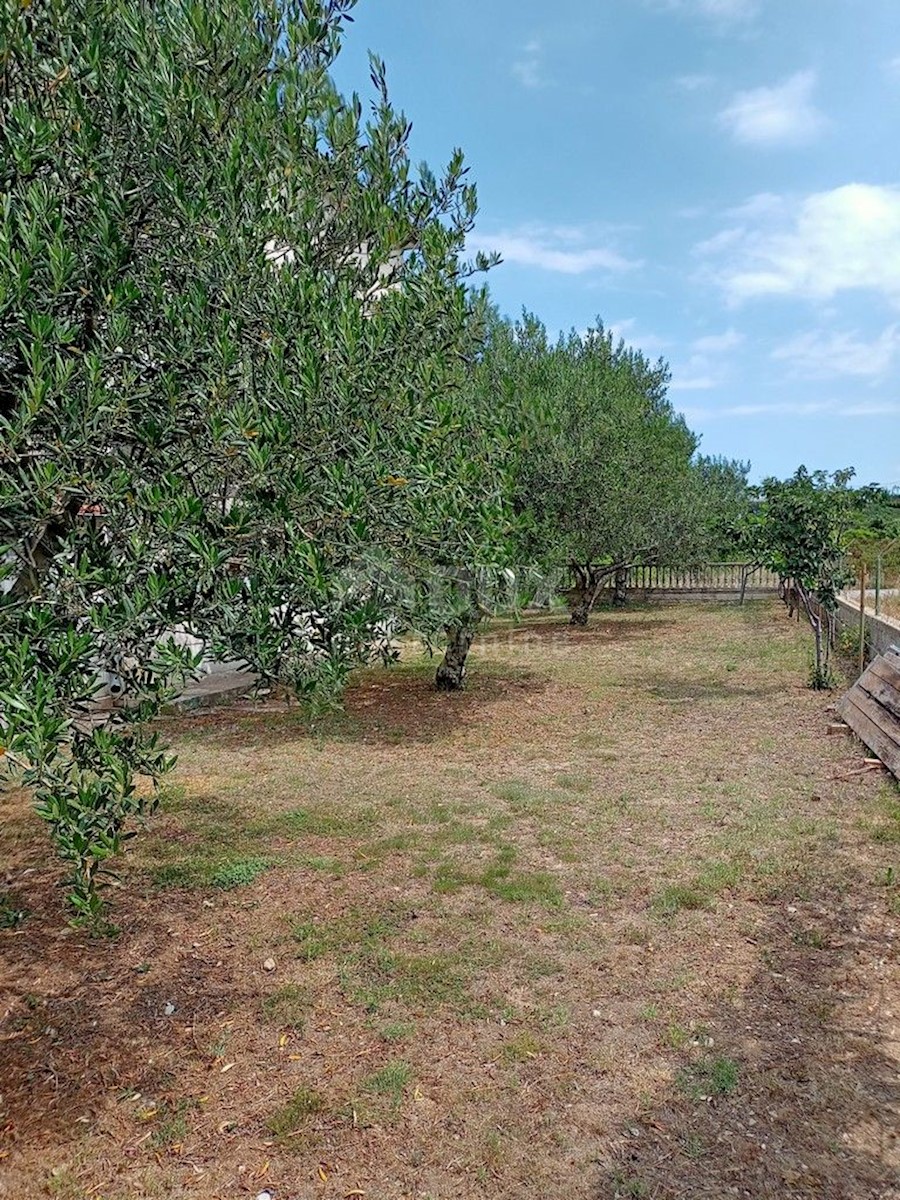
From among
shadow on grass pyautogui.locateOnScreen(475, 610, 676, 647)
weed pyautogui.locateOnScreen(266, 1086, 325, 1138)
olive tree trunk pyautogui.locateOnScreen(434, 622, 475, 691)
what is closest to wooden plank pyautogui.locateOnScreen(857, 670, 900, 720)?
olive tree trunk pyautogui.locateOnScreen(434, 622, 475, 691)

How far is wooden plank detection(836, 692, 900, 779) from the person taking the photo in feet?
20.9

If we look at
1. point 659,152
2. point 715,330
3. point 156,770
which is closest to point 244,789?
point 156,770

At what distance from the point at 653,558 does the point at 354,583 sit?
16.5 meters

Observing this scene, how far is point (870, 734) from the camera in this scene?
23.3ft

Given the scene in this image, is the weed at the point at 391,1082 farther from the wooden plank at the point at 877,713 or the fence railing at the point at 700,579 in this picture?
the fence railing at the point at 700,579

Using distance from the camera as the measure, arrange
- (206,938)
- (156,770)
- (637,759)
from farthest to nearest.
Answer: (637,759) → (206,938) → (156,770)

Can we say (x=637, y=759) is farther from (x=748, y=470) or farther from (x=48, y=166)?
(x=748, y=470)

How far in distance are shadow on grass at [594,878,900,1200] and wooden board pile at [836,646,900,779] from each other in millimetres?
3531

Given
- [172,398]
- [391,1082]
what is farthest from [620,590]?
[172,398]

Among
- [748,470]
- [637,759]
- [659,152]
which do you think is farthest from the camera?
[748,470]

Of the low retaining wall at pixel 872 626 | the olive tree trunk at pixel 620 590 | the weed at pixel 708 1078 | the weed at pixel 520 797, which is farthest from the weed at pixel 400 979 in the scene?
the olive tree trunk at pixel 620 590

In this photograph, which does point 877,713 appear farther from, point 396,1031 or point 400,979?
point 396,1031

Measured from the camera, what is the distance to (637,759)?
7184mm

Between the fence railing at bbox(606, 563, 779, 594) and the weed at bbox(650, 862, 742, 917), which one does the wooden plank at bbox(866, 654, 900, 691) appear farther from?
the fence railing at bbox(606, 563, 779, 594)
